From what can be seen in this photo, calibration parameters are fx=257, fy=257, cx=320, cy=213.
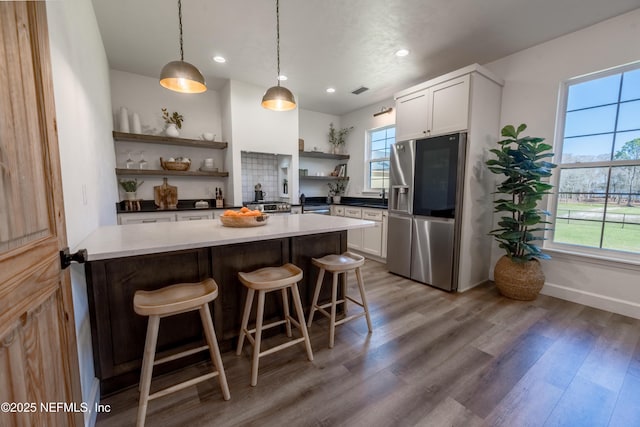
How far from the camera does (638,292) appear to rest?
2.39m

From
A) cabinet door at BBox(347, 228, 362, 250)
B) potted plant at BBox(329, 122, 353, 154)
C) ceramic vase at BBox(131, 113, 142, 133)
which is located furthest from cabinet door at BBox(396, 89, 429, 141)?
ceramic vase at BBox(131, 113, 142, 133)

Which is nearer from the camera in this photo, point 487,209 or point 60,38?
point 60,38

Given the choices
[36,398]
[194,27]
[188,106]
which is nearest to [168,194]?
[188,106]

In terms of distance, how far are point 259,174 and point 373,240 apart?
7.62ft

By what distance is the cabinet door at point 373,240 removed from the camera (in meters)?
4.13

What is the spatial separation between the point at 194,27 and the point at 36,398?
3.05 m

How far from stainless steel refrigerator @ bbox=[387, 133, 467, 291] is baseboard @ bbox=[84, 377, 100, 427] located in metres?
3.14

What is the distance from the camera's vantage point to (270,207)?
4.16 metres

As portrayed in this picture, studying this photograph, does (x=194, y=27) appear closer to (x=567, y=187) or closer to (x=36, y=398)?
(x=36, y=398)

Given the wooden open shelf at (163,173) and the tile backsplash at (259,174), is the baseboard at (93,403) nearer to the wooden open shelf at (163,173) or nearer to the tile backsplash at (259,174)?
the wooden open shelf at (163,173)

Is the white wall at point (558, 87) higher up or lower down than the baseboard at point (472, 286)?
higher up

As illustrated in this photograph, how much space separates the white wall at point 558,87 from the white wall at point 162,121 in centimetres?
418

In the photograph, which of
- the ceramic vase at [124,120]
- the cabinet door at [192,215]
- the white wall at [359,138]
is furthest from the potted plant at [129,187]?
the white wall at [359,138]

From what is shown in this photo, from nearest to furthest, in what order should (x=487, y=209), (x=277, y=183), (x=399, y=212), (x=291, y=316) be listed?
1. (x=291, y=316)
2. (x=487, y=209)
3. (x=399, y=212)
4. (x=277, y=183)
